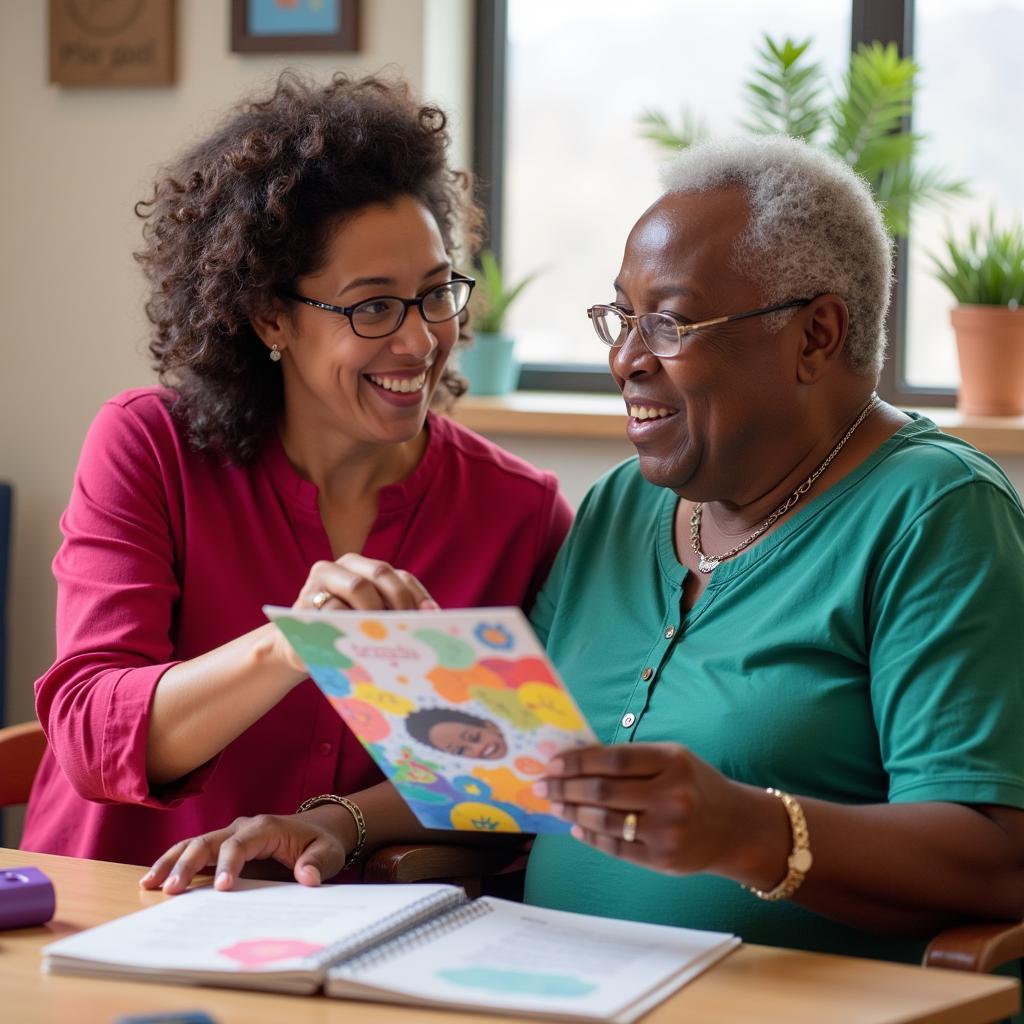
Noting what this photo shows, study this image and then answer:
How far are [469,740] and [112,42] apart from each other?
99.4 inches

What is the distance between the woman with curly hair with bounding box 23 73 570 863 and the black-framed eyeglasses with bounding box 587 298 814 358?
336 mm

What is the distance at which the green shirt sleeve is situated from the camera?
141 cm

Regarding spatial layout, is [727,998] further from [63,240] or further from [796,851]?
[63,240]

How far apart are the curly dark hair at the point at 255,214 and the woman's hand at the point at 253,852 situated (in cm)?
61

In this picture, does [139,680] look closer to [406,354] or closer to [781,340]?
[406,354]

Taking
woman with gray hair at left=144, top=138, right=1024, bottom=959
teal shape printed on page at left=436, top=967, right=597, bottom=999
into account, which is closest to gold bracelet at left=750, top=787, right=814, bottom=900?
woman with gray hair at left=144, top=138, right=1024, bottom=959

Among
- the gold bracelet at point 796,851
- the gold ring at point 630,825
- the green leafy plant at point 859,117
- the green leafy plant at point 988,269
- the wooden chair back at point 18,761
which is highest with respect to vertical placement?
the green leafy plant at point 859,117

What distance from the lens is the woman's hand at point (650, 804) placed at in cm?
124

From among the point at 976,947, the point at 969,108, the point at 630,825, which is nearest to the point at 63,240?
the point at 969,108

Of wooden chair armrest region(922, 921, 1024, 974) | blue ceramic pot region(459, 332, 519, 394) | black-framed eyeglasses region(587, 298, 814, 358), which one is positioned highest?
black-framed eyeglasses region(587, 298, 814, 358)

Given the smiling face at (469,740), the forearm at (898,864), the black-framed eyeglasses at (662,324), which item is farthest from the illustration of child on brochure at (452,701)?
the black-framed eyeglasses at (662,324)

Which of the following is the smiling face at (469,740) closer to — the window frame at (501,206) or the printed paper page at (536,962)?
the printed paper page at (536,962)

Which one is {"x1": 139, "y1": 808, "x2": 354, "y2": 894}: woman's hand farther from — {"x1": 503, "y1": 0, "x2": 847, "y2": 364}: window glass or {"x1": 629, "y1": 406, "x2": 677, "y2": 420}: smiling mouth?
{"x1": 503, "y1": 0, "x2": 847, "y2": 364}: window glass

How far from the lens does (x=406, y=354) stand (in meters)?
1.95
